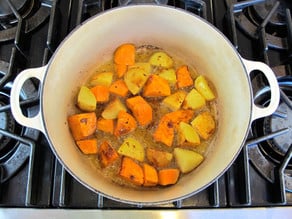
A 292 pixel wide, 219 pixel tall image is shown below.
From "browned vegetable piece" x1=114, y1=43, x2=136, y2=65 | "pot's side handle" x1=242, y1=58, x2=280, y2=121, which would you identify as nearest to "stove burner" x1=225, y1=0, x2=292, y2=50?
"pot's side handle" x1=242, y1=58, x2=280, y2=121

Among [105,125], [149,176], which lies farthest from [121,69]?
[149,176]

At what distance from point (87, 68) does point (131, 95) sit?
115 mm

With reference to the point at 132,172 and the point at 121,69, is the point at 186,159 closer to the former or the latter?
the point at 132,172

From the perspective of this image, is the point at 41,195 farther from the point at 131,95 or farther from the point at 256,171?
the point at 256,171

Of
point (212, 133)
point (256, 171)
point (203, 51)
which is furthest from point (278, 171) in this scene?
point (203, 51)

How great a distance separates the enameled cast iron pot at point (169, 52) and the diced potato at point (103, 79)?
0.02m

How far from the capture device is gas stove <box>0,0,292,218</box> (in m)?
0.65

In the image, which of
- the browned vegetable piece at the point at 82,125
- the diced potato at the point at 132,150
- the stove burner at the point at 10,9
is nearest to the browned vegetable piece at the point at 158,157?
the diced potato at the point at 132,150

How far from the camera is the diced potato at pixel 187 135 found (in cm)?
71

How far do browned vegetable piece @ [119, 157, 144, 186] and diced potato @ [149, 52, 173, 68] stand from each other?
0.23m

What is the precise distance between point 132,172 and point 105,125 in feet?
0.36

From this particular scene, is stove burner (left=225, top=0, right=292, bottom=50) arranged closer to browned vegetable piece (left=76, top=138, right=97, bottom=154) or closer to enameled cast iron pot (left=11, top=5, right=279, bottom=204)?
enameled cast iron pot (left=11, top=5, right=279, bottom=204)

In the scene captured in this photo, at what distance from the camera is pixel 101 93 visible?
29.4 inches

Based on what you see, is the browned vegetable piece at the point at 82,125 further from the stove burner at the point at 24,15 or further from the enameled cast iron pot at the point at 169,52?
the stove burner at the point at 24,15
